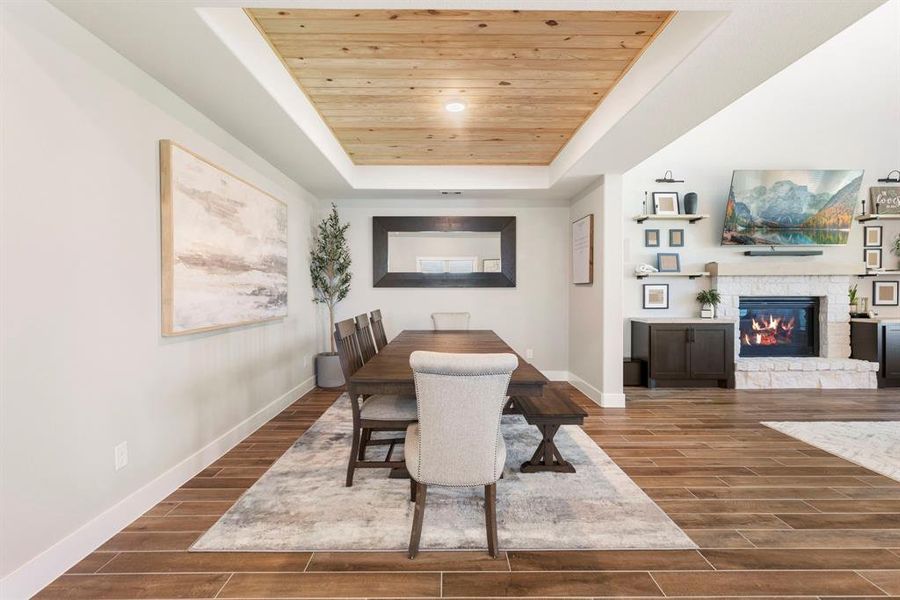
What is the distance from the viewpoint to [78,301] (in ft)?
5.74

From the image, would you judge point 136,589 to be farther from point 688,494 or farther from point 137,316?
point 688,494

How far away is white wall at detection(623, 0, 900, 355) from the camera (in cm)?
512

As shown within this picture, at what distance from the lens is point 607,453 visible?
284 cm

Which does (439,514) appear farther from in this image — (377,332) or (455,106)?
(455,106)

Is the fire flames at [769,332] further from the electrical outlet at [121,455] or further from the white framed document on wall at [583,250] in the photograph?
the electrical outlet at [121,455]

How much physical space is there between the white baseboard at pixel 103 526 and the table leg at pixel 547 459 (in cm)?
204

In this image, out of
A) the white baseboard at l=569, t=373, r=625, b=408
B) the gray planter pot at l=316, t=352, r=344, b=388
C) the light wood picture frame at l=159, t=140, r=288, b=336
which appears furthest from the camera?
the gray planter pot at l=316, t=352, r=344, b=388

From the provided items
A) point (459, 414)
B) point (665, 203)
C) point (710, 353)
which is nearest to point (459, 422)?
point (459, 414)

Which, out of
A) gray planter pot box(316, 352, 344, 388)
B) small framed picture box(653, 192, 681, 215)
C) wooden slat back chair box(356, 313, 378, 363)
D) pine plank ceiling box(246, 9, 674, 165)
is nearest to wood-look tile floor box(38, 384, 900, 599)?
wooden slat back chair box(356, 313, 378, 363)

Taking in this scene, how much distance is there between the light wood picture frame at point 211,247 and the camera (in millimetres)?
2271

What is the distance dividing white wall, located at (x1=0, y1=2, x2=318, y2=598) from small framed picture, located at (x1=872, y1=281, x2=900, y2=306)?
7.45 meters

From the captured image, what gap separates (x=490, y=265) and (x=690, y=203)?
98.0 inches

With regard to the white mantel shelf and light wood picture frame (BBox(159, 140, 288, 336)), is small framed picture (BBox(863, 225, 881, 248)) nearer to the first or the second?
the white mantel shelf

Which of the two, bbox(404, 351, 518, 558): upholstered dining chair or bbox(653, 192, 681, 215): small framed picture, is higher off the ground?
bbox(653, 192, 681, 215): small framed picture
